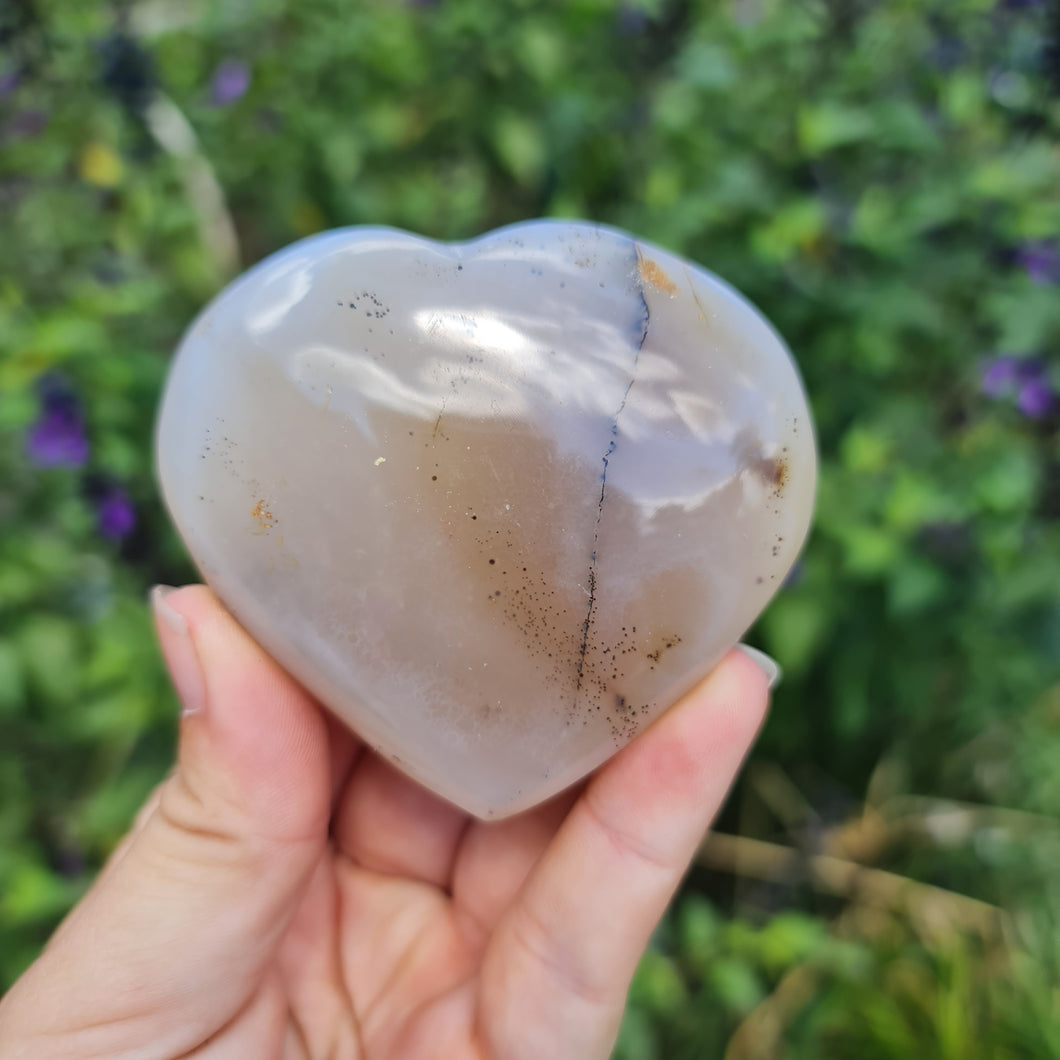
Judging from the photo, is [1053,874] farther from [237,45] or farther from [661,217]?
[237,45]

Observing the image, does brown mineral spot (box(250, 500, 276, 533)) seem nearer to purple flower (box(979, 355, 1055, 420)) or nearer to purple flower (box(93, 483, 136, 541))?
purple flower (box(93, 483, 136, 541))

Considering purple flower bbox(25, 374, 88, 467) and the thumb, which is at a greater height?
purple flower bbox(25, 374, 88, 467)

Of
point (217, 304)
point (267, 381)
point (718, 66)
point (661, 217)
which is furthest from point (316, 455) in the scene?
point (718, 66)

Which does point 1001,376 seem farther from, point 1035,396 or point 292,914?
point 292,914

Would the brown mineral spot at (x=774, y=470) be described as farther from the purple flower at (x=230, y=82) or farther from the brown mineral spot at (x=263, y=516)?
the purple flower at (x=230, y=82)

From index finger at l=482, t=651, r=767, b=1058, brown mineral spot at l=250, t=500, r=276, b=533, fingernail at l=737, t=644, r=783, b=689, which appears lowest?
index finger at l=482, t=651, r=767, b=1058

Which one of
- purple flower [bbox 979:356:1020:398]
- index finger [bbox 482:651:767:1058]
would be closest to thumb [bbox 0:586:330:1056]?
index finger [bbox 482:651:767:1058]

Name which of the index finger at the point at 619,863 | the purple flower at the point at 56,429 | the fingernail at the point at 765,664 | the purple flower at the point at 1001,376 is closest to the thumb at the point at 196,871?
the index finger at the point at 619,863
